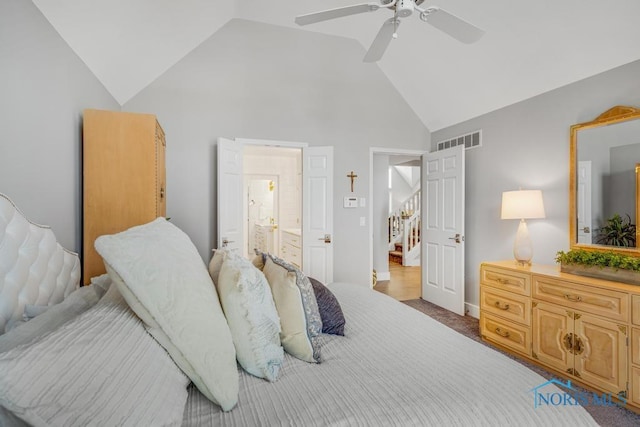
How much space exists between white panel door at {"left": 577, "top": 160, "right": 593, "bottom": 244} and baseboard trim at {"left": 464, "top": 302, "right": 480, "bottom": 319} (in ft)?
4.45

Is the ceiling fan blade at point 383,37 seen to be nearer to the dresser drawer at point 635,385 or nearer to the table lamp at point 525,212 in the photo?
the table lamp at point 525,212

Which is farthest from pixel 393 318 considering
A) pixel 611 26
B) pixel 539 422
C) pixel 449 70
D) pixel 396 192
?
pixel 396 192

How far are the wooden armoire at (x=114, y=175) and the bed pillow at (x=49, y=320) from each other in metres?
0.96

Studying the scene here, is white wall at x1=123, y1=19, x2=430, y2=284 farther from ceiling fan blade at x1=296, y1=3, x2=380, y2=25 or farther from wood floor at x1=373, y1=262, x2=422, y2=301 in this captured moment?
ceiling fan blade at x1=296, y1=3, x2=380, y2=25

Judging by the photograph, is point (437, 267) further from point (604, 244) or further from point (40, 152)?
point (40, 152)

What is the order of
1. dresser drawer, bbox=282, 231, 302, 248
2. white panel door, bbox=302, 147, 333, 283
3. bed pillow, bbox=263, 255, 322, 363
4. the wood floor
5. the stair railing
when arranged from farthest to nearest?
the stair railing < dresser drawer, bbox=282, 231, 302, 248 < the wood floor < white panel door, bbox=302, 147, 333, 283 < bed pillow, bbox=263, 255, 322, 363

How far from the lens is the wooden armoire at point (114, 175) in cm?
208

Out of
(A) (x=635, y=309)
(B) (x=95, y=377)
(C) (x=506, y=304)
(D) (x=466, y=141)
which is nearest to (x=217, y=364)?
(B) (x=95, y=377)

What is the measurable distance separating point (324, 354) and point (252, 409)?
43 centimetres

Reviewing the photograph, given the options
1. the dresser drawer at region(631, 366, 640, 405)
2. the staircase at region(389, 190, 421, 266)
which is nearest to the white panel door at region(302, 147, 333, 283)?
the dresser drawer at region(631, 366, 640, 405)

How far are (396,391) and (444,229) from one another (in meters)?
3.22

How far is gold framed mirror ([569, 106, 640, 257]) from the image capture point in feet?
7.52

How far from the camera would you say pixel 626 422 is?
1819 mm

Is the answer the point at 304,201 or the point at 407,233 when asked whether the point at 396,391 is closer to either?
the point at 304,201
